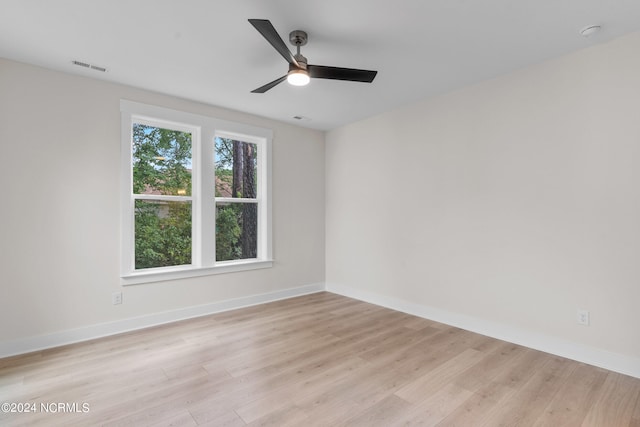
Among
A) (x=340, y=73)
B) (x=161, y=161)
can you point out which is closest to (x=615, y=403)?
(x=340, y=73)

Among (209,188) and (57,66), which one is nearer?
(57,66)

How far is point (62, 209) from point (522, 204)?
15.0 feet

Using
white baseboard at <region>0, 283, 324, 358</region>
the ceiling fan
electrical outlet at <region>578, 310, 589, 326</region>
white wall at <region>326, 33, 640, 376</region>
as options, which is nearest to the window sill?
white baseboard at <region>0, 283, 324, 358</region>

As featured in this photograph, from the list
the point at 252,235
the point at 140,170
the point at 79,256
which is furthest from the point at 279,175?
the point at 79,256

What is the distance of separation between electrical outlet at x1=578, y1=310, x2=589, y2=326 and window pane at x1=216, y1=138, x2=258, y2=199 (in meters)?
3.94

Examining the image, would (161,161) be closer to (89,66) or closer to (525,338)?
(89,66)

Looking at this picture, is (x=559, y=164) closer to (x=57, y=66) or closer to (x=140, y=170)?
(x=140, y=170)

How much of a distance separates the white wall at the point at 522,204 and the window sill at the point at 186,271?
1707 millimetres

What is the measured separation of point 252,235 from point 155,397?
264 cm

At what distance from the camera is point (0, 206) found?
280 cm

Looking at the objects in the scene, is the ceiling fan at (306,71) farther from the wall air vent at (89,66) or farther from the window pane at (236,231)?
the window pane at (236,231)

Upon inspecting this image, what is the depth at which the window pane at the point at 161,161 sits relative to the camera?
143 inches

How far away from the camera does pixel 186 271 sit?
150 inches

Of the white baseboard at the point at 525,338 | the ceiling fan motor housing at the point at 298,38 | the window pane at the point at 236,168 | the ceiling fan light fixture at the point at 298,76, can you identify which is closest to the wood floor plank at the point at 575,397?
the white baseboard at the point at 525,338
